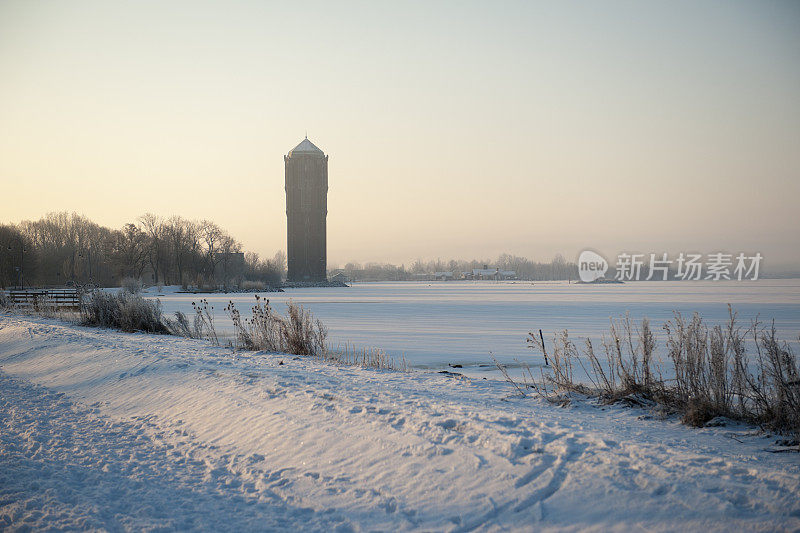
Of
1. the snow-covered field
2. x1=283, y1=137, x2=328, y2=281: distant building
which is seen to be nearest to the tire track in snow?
the snow-covered field

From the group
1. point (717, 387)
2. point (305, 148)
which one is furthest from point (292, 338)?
point (305, 148)

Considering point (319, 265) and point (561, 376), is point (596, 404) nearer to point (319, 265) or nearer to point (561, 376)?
point (561, 376)

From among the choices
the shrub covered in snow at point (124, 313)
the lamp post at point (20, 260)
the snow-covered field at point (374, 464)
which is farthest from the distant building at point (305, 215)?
the snow-covered field at point (374, 464)

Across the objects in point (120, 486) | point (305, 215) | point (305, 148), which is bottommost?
point (120, 486)

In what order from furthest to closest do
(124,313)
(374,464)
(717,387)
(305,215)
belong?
1. (305,215)
2. (124,313)
3. (717,387)
4. (374,464)

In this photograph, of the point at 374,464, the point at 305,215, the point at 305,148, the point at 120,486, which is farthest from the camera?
the point at 305,148

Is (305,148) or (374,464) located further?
(305,148)

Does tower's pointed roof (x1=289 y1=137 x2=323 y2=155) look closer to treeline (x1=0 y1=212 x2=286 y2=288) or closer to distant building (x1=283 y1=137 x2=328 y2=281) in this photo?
distant building (x1=283 y1=137 x2=328 y2=281)

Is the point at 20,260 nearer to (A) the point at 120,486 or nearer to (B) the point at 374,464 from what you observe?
(A) the point at 120,486

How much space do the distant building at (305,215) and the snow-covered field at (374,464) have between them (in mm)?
83332

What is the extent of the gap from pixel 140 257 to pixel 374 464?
89.6 m

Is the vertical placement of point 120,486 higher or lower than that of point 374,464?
lower

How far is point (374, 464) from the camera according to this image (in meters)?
5.13

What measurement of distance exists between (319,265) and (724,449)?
88.4 meters
